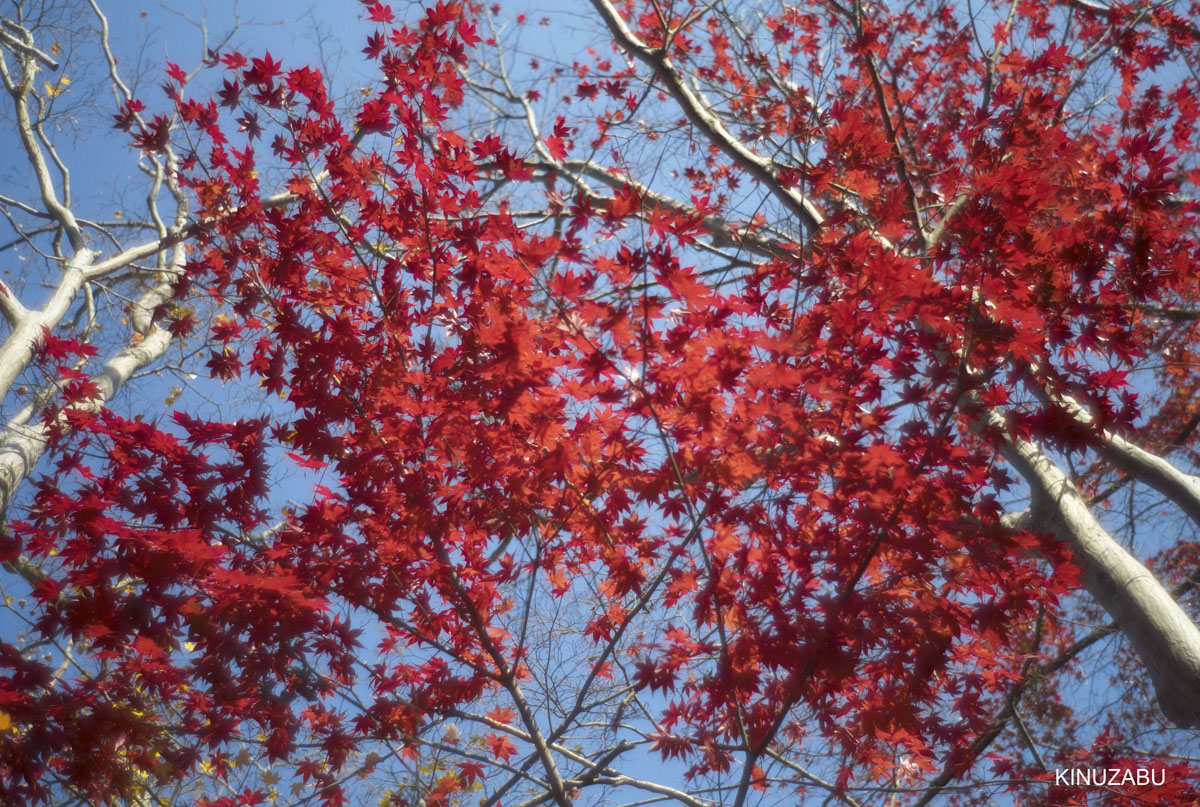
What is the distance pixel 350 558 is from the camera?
2613mm

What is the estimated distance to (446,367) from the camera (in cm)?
256

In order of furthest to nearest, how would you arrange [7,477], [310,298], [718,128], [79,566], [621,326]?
[7,477], [718,128], [310,298], [79,566], [621,326]

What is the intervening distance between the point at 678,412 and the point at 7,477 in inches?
219

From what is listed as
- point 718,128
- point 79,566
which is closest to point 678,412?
point 79,566

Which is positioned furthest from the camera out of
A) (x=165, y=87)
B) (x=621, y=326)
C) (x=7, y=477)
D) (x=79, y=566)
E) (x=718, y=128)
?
(x=7, y=477)

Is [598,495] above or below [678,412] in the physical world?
below

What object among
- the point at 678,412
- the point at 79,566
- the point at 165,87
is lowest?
the point at 79,566

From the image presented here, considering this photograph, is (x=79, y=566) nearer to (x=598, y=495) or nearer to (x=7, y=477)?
(x=598, y=495)

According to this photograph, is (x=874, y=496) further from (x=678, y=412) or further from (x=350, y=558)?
(x=350, y=558)

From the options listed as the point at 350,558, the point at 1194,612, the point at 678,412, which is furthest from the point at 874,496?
the point at 1194,612

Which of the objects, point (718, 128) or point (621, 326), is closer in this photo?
point (621, 326)

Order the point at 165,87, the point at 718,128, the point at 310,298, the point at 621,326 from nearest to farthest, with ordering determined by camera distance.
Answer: the point at 621,326
the point at 310,298
the point at 165,87
the point at 718,128

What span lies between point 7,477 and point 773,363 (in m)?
5.90

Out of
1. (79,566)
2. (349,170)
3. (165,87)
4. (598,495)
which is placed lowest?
(79,566)
